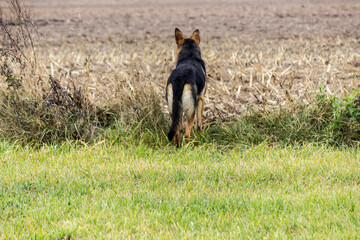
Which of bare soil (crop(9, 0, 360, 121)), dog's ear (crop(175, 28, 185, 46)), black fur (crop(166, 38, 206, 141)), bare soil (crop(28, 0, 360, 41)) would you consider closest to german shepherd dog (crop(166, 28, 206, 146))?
black fur (crop(166, 38, 206, 141))

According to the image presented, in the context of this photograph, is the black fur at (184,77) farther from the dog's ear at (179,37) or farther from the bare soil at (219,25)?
the bare soil at (219,25)

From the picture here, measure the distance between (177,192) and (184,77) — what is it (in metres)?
→ 1.74

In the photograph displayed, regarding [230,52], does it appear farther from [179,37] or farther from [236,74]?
[179,37]

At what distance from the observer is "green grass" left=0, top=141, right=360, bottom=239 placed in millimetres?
3795

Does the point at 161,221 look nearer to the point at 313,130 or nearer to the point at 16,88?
the point at 313,130

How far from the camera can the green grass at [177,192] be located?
12.5 ft

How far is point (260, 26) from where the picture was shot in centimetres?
1678

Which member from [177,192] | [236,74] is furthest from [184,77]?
[236,74]

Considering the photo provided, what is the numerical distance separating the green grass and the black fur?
50cm

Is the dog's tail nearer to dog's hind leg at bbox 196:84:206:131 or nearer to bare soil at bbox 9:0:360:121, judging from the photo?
dog's hind leg at bbox 196:84:206:131

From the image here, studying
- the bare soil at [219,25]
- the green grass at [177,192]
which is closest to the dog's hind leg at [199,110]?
the green grass at [177,192]

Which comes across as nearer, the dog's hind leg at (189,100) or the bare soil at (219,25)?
the dog's hind leg at (189,100)

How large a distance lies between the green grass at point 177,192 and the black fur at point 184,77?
19.6 inches

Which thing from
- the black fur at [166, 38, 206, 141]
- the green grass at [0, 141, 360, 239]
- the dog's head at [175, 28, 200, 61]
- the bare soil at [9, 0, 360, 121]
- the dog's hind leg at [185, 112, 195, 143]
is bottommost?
the green grass at [0, 141, 360, 239]
